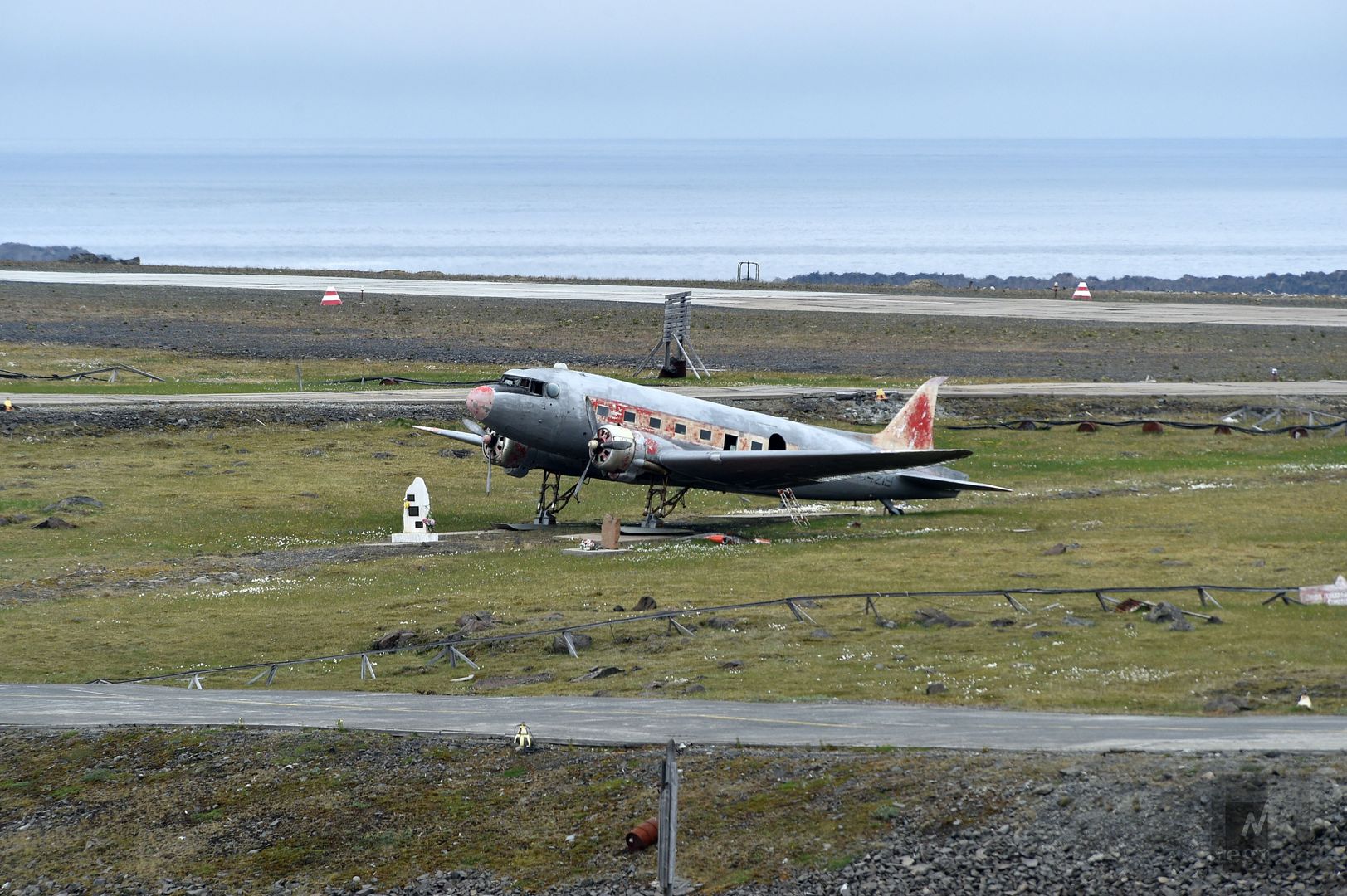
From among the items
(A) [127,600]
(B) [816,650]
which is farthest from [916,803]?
(A) [127,600]

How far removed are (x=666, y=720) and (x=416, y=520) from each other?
21.4 metres

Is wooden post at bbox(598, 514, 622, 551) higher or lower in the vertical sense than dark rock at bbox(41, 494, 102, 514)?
higher

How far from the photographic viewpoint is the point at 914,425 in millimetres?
46469

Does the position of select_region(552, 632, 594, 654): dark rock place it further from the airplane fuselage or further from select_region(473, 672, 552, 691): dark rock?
the airplane fuselage

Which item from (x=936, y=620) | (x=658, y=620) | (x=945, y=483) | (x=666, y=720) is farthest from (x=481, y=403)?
(x=666, y=720)

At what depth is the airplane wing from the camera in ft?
140

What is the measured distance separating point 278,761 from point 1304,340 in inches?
3089

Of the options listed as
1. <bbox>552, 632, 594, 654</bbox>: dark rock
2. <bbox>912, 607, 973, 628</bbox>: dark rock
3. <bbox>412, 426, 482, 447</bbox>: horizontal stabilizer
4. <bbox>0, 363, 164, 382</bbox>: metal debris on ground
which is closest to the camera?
<bbox>552, 632, 594, 654</bbox>: dark rock

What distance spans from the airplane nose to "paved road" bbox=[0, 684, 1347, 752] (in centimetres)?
1566

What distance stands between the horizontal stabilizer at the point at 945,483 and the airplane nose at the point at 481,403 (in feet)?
42.0

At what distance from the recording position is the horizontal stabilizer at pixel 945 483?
46750 millimetres

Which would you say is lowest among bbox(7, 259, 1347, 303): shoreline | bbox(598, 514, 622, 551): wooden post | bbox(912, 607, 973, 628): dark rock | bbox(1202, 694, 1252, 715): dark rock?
bbox(598, 514, 622, 551): wooden post

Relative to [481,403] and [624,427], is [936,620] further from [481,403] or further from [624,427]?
[481,403]

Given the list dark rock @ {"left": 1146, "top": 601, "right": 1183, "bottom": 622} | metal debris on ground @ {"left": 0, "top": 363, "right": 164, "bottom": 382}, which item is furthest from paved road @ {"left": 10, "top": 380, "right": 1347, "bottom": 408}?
dark rock @ {"left": 1146, "top": 601, "right": 1183, "bottom": 622}
